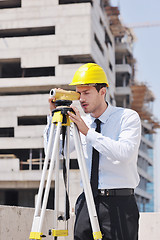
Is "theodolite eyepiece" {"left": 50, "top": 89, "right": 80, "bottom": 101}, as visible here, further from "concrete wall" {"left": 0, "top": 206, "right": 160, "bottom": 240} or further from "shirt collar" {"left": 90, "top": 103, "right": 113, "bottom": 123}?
"concrete wall" {"left": 0, "top": 206, "right": 160, "bottom": 240}

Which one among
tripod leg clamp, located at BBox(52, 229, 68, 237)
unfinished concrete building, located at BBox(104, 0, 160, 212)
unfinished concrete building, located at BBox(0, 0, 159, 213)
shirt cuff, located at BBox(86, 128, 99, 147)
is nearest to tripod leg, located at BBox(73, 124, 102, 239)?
shirt cuff, located at BBox(86, 128, 99, 147)

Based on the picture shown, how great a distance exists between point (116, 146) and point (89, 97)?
17.2 inches

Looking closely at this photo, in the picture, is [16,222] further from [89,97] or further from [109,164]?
[89,97]

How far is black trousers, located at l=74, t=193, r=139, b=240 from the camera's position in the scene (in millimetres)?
3055

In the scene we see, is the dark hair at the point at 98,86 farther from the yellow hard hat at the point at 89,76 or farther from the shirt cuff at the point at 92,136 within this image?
the shirt cuff at the point at 92,136

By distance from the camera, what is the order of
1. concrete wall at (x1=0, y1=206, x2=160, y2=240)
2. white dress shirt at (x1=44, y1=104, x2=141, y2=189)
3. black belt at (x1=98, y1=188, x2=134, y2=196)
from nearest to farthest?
white dress shirt at (x1=44, y1=104, x2=141, y2=189), black belt at (x1=98, y1=188, x2=134, y2=196), concrete wall at (x1=0, y1=206, x2=160, y2=240)

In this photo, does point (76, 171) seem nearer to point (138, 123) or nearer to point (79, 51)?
point (79, 51)

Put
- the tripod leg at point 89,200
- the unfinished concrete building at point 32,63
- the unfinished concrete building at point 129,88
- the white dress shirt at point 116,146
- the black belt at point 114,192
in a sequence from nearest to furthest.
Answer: the tripod leg at point 89,200 → the white dress shirt at point 116,146 → the black belt at point 114,192 → the unfinished concrete building at point 32,63 → the unfinished concrete building at point 129,88

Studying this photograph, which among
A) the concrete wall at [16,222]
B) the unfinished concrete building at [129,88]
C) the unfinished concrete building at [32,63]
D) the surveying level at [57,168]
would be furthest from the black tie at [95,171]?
the unfinished concrete building at [129,88]

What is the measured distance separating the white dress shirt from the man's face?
5.3 inches

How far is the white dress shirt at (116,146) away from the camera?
117 inches

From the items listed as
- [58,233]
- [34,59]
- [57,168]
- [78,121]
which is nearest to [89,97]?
[78,121]

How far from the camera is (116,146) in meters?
2.96

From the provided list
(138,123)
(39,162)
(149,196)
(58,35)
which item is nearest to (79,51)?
(58,35)
